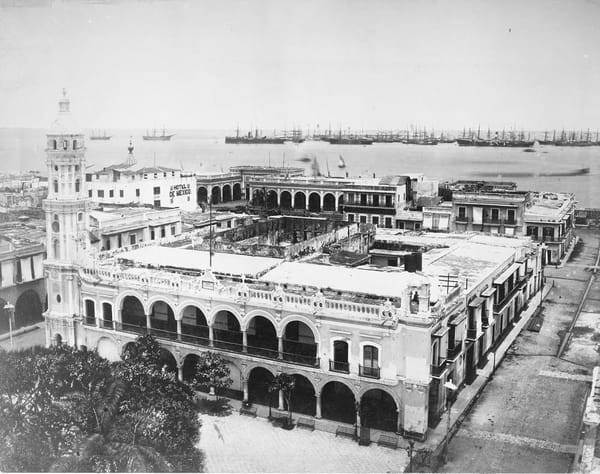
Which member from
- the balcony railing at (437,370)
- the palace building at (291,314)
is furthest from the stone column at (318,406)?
the balcony railing at (437,370)

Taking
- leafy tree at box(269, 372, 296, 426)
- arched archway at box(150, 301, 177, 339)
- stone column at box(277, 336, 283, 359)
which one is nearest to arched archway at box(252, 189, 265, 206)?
arched archway at box(150, 301, 177, 339)

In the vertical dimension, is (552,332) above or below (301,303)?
below

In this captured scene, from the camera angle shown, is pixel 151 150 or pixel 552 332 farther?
pixel 151 150

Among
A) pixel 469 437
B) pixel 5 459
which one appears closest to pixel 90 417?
pixel 5 459

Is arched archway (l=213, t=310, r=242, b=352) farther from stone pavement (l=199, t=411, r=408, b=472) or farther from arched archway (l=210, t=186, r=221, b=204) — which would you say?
arched archway (l=210, t=186, r=221, b=204)

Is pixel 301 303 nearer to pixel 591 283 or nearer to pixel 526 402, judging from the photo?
pixel 526 402

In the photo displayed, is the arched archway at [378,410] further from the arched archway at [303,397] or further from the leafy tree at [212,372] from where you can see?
the leafy tree at [212,372]
